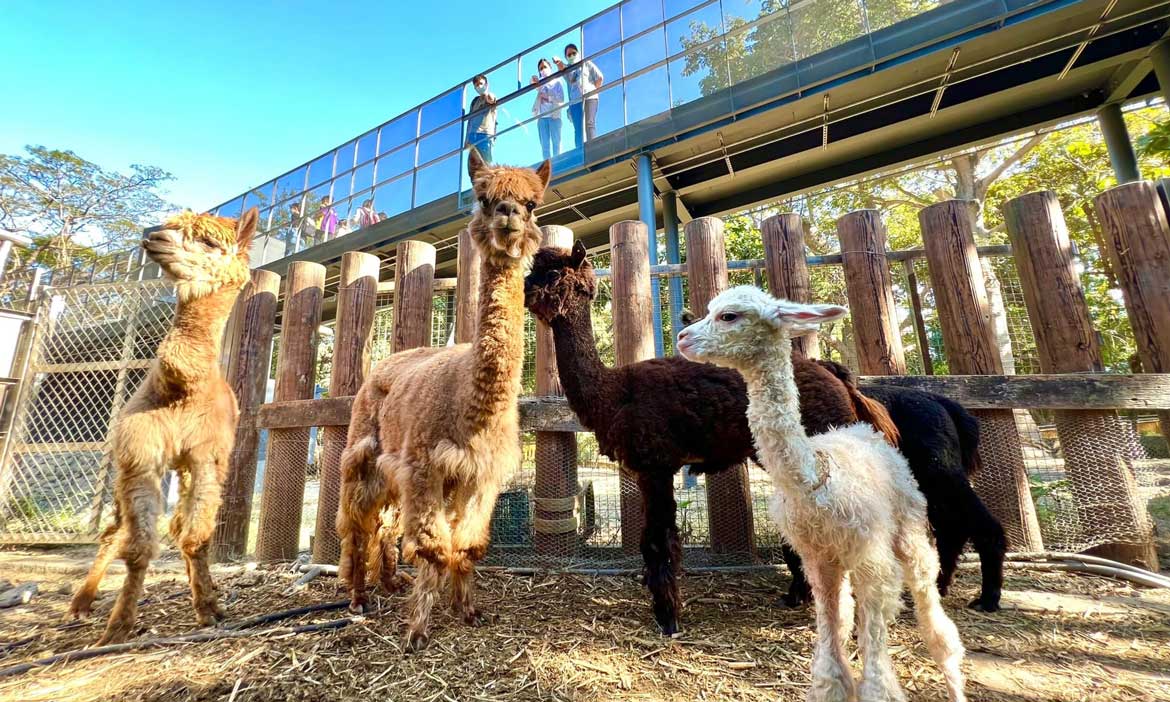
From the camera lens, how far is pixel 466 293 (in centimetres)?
482

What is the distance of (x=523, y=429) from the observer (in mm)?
4145

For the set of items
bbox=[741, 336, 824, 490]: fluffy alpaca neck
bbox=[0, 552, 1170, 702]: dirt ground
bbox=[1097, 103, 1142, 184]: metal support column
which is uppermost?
bbox=[1097, 103, 1142, 184]: metal support column

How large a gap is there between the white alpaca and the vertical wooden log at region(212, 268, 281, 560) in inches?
197

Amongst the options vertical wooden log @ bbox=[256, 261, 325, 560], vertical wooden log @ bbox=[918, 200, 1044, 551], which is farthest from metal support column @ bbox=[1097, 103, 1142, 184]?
vertical wooden log @ bbox=[256, 261, 325, 560]

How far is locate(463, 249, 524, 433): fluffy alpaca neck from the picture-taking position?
114 inches

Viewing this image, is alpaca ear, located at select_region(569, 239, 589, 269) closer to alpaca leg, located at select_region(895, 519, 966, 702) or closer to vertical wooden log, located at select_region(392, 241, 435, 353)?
vertical wooden log, located at select_region(392, 241, 435, 353)

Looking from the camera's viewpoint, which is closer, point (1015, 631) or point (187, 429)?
point (1015, 631)

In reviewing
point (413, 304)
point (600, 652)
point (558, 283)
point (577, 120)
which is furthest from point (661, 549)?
point (577, 120)

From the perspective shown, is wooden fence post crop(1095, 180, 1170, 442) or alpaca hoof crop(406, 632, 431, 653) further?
wooden fence post crop(1095, 180, 1170, 442)

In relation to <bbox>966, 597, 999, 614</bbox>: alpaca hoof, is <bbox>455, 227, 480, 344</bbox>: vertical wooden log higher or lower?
higher

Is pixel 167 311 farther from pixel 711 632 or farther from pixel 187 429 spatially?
pixel 711 632

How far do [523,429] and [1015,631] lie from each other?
349 cm

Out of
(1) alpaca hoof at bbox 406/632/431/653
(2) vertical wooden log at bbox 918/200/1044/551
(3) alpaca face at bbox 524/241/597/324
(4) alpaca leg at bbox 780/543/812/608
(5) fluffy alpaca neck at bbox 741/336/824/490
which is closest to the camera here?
(5) fluffy alpaca neck at bbox 741/336/824/490

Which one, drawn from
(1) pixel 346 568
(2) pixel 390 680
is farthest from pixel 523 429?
(2) pixel 390 680
